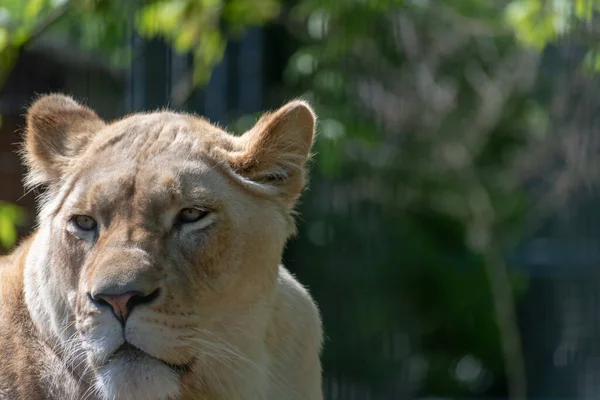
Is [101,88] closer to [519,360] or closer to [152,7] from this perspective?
[152,7]

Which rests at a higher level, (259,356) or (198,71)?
(198,71)

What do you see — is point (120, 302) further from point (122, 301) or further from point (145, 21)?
point (145, 21)

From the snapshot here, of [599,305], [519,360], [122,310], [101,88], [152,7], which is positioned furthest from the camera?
[519,360]

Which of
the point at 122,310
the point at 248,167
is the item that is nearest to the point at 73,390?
the point at 122,310

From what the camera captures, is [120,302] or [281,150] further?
[281,150]

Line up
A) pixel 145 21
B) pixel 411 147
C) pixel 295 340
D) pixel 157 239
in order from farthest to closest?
pixel 411 147, pixel 145 21, pixel 295 340, pixel 157 239

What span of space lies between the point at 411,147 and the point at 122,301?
16.7 ft

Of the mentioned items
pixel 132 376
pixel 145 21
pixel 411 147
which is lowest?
pixel 132 376

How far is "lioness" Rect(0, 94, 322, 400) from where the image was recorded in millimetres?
1944

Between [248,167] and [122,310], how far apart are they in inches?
19.6

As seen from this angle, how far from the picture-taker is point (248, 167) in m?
2.23

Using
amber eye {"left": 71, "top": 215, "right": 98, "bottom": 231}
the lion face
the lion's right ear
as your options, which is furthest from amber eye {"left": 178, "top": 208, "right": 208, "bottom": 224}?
the lion's right ear

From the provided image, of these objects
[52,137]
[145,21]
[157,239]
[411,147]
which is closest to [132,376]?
[157,239]

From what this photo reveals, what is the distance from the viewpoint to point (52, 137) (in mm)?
2361
